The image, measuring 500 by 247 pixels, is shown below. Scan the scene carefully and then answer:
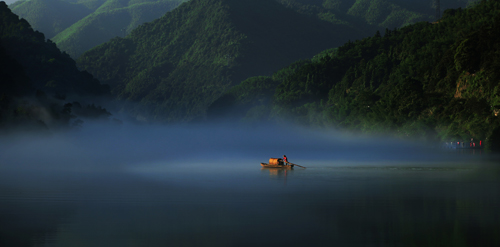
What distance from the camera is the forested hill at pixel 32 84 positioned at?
381ft

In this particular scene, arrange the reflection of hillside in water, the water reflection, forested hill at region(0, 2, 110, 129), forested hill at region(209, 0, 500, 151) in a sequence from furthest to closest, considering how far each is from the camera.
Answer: forested hill at region(0, 2, 110, 129)
forested hill at region(209, 0, 500, 151)
the water reflection
the reflection of hillside in water

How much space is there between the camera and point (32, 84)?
163500mm

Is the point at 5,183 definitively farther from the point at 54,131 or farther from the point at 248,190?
the point at 54,131

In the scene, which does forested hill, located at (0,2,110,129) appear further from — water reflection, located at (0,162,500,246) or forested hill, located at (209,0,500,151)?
forested hill, located at (209,0,500,151)

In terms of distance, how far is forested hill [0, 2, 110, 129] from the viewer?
116163 millimetres

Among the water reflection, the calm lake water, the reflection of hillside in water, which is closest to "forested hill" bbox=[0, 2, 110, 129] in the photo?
the calm lake water

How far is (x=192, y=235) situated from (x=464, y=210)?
47.7 ft

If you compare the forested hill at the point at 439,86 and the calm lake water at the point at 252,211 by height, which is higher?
the forested hill at the point at 439,86

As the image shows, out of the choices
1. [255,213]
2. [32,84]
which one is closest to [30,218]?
[255,213]

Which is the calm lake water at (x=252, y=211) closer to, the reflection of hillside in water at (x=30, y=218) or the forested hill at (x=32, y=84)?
the reflection of hillside in water at (x=30, y=218)

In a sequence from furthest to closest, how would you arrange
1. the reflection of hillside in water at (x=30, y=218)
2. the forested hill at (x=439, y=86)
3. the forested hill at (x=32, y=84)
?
the forested hill at (x=32, y=84) < the forested hill at (x=439, y=86) < the reflection of hillside in water at (x=30, y=218)

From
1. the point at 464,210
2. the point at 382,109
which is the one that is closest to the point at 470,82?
the point at 382,109

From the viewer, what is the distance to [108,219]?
87.9 ft

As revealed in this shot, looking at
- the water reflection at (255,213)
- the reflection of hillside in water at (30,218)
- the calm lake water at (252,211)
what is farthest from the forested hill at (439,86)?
the reflection of hillside in water at (30,218)
